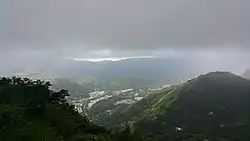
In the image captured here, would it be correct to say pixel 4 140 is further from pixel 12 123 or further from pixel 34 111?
pixel 34 111

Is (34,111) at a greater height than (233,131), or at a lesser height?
greater

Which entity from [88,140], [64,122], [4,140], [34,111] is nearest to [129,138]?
[88,140]

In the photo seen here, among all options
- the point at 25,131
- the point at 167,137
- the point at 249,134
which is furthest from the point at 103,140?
the point at 249,134

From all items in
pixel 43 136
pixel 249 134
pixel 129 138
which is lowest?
pixel 249 134

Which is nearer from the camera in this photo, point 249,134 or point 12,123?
point 12,123

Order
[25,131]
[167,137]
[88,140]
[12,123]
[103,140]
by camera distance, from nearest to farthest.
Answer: [25,131], [12,123], [88,140], [103,140], [167,137]

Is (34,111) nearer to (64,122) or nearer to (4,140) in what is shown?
(64,122)

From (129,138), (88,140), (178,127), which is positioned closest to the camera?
(88,140)
